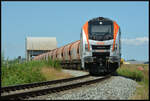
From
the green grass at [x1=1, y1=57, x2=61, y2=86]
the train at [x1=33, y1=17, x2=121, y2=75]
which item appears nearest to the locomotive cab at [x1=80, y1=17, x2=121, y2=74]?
the train at [x1=33, y1=17, x2=121, y2=75]

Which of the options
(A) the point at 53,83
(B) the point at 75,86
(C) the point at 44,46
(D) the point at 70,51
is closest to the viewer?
(B) the point at 75,86

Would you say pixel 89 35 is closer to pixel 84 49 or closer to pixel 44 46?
pixel 84 49

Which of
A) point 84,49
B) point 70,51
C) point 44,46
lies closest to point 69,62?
point 70,51

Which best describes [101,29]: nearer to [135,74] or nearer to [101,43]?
[101,43]

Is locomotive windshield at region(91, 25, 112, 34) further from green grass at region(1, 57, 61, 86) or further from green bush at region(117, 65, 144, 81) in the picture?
green grass at region(1, 57, 61, 86)

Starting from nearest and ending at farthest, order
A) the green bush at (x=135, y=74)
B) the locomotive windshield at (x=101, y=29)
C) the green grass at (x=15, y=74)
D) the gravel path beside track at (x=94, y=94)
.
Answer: the gravel path beside track at (x=94, y=94) → the green grass at (x=15, y=74) → the locomotive windshield at (x=101, y=29) → the green bush at (x=135, y=74)

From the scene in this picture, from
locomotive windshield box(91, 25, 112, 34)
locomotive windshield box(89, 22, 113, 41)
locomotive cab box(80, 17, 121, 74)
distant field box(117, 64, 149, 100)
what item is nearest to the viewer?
distant field box(117, 64, 149, 100)

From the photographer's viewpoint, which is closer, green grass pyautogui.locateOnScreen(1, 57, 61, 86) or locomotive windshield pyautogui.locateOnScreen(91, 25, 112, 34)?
green grass pyautogui.locateOnScreen(1, 57, 61, 86)

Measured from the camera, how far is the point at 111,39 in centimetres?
1505

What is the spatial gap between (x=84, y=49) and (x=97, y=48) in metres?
0.73

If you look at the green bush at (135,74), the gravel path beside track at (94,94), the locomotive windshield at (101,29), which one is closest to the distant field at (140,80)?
the green bush at (135,74)

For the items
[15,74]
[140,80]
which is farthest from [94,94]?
[140,80]

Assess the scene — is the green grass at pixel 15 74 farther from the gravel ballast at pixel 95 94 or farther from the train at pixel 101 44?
the gravel ballast at pixel 95 94

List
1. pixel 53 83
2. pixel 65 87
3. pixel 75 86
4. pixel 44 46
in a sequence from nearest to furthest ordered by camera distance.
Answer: pixel 65 87 < pixel 75 86 < pixel 53 83 < pixel 44 46
